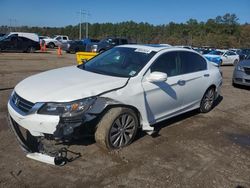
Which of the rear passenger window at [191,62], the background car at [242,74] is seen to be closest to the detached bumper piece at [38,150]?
the rear passenger window at [191,62]

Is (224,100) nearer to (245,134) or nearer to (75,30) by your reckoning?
(245,134)

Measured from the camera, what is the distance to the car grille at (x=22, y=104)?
4.35 m

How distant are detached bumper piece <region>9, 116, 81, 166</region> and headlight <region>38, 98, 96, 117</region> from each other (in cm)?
48

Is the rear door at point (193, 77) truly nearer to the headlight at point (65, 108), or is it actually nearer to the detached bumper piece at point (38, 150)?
the headlight at point (65, 108)

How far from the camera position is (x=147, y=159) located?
472 cm

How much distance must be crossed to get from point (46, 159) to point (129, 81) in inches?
69.0

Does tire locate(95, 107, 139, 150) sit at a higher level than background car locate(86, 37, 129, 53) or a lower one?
higher

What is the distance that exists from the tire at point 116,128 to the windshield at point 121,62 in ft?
2.38

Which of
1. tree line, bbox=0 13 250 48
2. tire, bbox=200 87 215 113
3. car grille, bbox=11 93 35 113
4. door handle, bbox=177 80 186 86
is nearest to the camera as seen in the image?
car grille, bbox=11 93 35 113

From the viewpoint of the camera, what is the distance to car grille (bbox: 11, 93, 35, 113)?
4.35 m

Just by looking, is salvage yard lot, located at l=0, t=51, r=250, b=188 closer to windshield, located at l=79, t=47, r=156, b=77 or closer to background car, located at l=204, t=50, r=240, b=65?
windshield, located at l=79, t=47, r=156, b=77

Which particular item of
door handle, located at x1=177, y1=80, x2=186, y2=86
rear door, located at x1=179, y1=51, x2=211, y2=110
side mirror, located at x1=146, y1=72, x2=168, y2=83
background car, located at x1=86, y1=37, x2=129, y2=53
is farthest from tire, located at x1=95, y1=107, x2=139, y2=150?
background car, located at x1=86, y1=37, x2=129, y2=53

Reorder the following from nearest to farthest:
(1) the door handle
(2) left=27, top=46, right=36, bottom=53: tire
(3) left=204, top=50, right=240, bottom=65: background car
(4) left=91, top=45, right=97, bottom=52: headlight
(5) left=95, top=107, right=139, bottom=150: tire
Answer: (5) left=95, top=107, right=139, bottom=150: tire, (1) the door handle, (3) left=204, top=50, right=240, bottom=65: background car, (4) left=91, top=45, right=97, bottom=52: headlight, (2) left=27, top=46, right=36, bottom=53: tire

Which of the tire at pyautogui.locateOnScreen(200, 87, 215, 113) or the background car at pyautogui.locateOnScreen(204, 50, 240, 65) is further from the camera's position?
the background car at pyautogui.locateOnScreen(204, 50, 240, 65)
